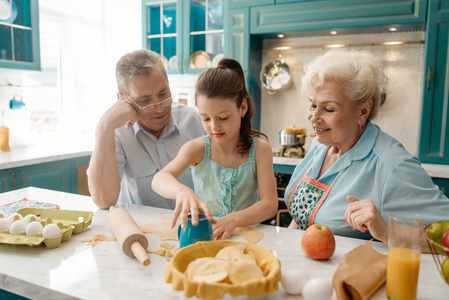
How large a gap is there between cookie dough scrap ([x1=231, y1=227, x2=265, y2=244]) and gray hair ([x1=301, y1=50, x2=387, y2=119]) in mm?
A: 627

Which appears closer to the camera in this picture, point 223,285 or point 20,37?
point 223,285

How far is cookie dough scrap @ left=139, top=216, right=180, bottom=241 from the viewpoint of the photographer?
1.23 meters

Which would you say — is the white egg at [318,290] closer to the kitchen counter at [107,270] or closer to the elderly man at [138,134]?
the kitchen counter at [107,270]

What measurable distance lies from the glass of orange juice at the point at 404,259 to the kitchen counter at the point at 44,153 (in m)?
2.83

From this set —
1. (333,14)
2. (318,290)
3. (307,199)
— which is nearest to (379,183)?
(307,199)

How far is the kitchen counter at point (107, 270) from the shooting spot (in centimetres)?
88

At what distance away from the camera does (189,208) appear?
1.07m

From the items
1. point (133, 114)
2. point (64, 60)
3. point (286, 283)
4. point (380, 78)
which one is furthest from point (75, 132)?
point (286, 283)

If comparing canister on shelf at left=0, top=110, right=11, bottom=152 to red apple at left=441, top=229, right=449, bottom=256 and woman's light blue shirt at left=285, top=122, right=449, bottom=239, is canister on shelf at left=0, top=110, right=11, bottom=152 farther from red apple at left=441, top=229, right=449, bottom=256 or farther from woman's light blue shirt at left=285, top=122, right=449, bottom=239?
red apple at left=441, top=229, right=449, bottom=256

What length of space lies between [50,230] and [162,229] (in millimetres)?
361

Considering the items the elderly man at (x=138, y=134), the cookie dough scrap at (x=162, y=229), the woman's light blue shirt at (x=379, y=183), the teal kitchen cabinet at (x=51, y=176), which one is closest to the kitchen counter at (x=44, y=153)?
the teal kitchen cabinet at (x=51, y=176)

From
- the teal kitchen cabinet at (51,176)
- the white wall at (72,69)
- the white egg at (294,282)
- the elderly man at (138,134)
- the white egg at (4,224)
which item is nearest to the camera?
the white egg at (294,282)

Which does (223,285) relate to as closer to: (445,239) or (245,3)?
(445,239)

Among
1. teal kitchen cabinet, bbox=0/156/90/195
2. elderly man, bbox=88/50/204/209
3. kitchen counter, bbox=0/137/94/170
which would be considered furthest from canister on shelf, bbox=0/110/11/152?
elderly man, bbox=88/50/204/209
